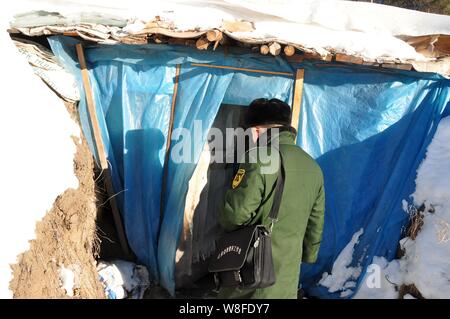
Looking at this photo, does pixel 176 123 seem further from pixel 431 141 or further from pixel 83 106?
pixel 431 141

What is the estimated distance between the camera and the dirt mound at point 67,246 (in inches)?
124

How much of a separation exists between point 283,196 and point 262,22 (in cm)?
238

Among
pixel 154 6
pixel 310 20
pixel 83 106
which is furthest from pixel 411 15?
pixel 83 106

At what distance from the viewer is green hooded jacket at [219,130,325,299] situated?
3.01 metres

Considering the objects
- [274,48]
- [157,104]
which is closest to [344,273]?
[274,48]

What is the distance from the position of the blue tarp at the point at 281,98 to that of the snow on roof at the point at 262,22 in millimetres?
265

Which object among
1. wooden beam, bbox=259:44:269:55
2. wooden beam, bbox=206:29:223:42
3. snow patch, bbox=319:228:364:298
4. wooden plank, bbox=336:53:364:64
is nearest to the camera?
wooden beam, bbox=206:29:223:42

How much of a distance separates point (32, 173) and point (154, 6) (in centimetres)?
235

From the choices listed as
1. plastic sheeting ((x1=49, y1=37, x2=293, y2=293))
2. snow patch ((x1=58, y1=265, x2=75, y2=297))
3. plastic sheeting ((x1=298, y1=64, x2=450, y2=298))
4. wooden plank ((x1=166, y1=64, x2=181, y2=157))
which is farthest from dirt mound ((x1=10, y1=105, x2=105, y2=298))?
plastic sheeting ((x1=298, y1=64, x2=450, y2=298))

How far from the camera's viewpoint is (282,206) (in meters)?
3.09

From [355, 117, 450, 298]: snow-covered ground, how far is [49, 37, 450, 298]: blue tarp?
104 millimetres

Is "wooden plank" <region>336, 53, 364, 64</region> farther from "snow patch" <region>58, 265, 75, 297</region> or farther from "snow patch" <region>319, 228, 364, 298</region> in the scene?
"snow patch" <region>58, 265, 75, 297</region>

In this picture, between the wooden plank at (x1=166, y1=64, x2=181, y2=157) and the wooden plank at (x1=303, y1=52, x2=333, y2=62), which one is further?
the wooden plank at (x1=166, y1=64, x2=181, y2=157)

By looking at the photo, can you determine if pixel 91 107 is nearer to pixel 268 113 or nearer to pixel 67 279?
pixel 67 279
